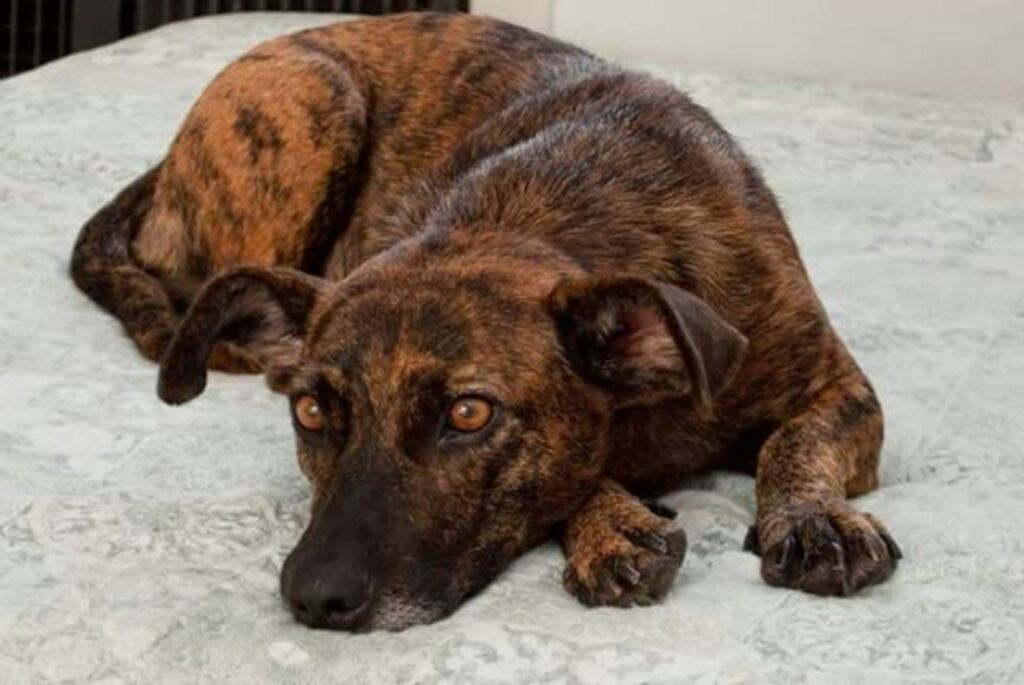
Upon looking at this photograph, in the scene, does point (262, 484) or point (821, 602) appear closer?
point (821, 602)

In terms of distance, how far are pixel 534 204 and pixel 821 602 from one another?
86cm

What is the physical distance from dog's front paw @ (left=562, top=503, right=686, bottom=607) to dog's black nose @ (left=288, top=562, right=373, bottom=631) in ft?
1.19

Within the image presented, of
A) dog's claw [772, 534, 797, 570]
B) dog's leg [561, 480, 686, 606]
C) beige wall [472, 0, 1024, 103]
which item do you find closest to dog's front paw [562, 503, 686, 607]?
dog's leg [561, 480, 686, 606]

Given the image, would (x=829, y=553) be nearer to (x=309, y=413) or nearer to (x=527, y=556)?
(x=527, y=556)

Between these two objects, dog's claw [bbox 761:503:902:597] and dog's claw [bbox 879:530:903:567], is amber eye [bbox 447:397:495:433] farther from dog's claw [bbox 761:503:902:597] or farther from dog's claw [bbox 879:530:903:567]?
dog's claw [bbox 879:530:903:567]

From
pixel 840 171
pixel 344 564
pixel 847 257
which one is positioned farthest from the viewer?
pixel 840 171

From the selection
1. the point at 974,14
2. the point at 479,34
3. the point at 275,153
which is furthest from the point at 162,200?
the point at 974,14

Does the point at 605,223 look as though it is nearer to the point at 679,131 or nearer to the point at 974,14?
the point at 679,131

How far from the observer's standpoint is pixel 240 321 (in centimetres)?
391

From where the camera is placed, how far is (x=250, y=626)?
11.5 ft

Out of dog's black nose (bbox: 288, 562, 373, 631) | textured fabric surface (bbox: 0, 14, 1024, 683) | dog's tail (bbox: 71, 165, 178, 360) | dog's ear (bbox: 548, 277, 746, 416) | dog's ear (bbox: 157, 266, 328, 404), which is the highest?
dog's ear (bbox: 548, 277, 746, 416)

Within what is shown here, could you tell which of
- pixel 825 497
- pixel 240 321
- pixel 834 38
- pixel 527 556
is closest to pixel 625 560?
pixel 527 556

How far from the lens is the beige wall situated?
7.53m

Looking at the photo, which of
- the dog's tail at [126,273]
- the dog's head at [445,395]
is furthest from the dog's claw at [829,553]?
the dog's tail at [126,273]
